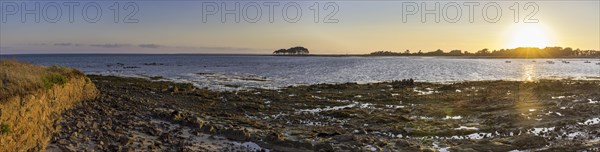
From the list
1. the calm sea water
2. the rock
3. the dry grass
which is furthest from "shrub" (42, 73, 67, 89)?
the rock

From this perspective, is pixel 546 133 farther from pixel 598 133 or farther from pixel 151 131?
pixel 151 131

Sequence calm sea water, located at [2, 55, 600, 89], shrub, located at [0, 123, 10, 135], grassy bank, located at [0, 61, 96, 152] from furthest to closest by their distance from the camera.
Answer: calm sea water, located at [2, 55, 600, 89]
grassy bank, located at [0, 61, 96, 152]
shrub, located at [0, 123, 10, 135]

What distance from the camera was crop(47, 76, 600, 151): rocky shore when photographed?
48.6ft

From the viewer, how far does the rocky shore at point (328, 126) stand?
14.8m

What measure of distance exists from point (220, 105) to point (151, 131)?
1066 centimetres

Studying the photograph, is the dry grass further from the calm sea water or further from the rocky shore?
the calm sea water

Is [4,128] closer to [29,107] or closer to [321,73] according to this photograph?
[29,107]

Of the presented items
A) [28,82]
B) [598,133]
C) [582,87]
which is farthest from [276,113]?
[582,87]

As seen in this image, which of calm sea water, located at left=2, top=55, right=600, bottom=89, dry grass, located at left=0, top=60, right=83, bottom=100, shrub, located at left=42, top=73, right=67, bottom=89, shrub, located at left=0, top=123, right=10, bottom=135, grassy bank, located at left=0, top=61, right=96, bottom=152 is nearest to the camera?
shrub, located at left=0, top=123, right=10, bottom=135

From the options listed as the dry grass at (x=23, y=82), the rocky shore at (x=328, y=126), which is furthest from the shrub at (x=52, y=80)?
the rocky shore at (x=328, y=126)

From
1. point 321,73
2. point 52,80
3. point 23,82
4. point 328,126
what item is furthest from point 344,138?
point 321,73

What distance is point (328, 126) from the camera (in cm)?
1950

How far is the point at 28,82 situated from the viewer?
1452 centimetres

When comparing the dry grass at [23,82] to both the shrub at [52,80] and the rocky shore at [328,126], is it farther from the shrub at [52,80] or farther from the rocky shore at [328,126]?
the rocky shore at [328,126]
